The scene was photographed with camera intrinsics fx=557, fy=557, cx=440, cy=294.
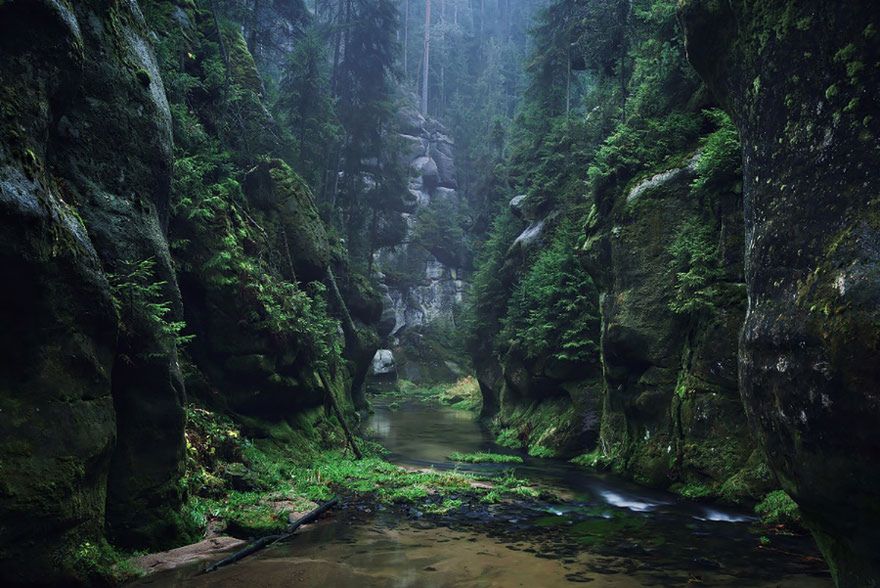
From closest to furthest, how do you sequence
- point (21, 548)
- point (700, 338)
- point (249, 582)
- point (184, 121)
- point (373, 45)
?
point (21, 548), point (249, 582), point (700, 338), point (184, 121), point (373, 45)

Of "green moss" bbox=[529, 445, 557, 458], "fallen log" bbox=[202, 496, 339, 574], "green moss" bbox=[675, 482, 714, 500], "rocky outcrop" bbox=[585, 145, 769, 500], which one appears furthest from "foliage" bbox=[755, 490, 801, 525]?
"green moss" bbox=[529, 445, 557, 458]

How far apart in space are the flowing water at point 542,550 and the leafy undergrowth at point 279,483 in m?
0.86

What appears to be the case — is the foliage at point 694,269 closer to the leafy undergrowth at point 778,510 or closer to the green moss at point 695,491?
the green moss at point 695,491

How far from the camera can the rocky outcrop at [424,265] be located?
54.0m

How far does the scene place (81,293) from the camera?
7.08m

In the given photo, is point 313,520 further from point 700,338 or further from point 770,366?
point 700,338

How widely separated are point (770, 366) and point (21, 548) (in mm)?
8968

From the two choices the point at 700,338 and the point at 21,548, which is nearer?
the point at 21,548

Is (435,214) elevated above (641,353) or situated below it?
above

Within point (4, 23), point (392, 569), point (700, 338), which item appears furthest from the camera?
point (700, 338)

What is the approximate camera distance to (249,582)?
7.59 metres

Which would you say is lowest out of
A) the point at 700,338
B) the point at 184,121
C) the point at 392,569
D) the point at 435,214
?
the point at 392,569

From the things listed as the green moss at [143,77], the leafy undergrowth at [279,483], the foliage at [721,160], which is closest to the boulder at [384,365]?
the leafy undergrowth at [279,483]

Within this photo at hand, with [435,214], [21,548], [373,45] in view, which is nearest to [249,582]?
[21,548]
